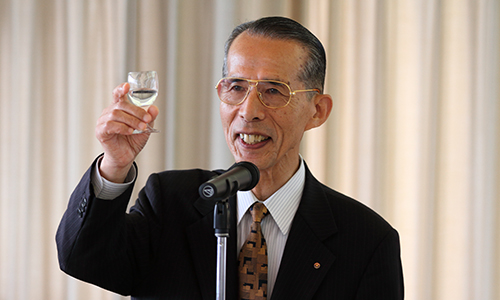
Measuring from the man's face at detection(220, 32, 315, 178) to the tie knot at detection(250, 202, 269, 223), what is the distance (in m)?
0.12

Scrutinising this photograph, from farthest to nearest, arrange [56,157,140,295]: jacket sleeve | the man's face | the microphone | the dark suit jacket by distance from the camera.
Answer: the man's face < the dark suit jacket < [56,157,140,295]: jacket sleeve < the microphone

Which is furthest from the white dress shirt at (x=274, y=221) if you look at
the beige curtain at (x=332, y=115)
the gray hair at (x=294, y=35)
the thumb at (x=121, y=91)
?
the beige curtain at (x=332, y=115)

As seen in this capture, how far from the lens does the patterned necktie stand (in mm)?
1524

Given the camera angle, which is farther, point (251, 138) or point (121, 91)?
point (251, 138)

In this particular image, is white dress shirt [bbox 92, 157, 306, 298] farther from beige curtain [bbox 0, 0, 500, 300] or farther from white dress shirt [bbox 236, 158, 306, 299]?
beige curtain [bbox 0, 0, 500, 300]

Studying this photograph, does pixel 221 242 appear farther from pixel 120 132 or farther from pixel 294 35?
pixel 294 35

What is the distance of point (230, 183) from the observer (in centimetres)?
104

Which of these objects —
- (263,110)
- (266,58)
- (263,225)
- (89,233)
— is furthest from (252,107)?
(89,233)

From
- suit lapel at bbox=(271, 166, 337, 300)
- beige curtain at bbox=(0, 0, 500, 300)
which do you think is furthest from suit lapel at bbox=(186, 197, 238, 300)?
beige curtain at bbox=(0, 0, 500, 300)

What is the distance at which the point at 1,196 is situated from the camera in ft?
9.68

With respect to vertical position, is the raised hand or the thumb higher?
the thumb

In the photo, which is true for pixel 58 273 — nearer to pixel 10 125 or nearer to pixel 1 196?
pixel 1 196

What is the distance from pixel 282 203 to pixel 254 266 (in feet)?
0.85

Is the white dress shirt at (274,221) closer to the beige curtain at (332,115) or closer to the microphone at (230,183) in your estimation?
the microphone at (230,183)
